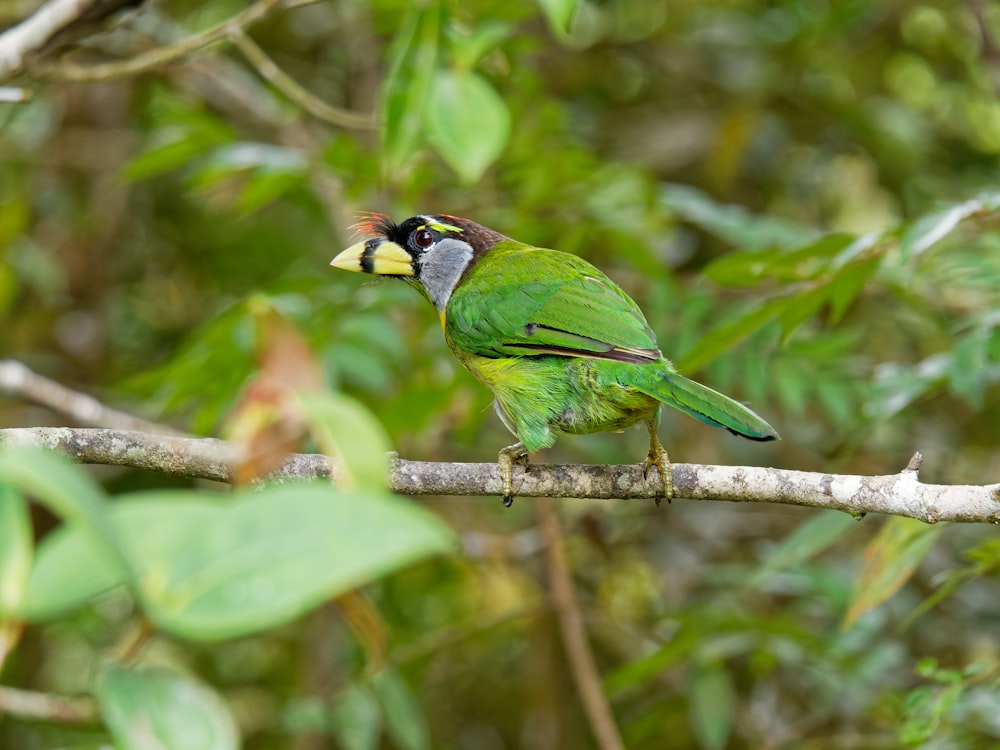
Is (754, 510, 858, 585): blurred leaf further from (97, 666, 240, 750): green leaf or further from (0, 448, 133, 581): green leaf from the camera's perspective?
(0, 448, 133, 581): green leaf

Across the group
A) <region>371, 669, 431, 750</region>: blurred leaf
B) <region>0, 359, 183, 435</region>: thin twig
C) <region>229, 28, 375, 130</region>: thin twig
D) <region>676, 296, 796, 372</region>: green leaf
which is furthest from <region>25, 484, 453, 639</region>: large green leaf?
<region>371, 669, 431, 750</region>: blurred leaf

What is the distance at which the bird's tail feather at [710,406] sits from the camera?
228 cm

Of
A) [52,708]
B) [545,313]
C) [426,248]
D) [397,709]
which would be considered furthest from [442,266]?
[52,708]

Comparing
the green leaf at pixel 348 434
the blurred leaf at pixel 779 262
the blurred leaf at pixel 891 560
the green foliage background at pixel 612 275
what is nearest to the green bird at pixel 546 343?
the green foliage background at pixel 612 275

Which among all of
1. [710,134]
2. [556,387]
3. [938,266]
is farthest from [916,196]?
[556,387]

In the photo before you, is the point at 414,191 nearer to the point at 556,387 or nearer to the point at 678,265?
the point at 556,387

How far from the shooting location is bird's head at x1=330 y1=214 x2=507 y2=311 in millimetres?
3449

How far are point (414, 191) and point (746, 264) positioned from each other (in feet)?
3.89

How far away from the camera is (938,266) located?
2.96 m

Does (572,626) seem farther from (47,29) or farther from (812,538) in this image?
(47,29)

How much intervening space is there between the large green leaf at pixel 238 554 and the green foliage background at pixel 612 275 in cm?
179

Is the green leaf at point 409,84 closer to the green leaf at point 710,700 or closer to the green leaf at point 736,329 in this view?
the green leaf at point 736,329

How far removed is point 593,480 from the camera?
2420 millimetres

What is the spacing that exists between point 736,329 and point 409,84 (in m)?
0.97
